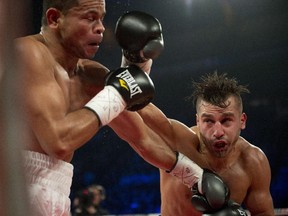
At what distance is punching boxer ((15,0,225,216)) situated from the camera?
1420mm

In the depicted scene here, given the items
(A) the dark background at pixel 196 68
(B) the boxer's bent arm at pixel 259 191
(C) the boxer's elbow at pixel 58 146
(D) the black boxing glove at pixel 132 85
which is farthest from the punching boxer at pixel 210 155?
(A) the dark background at pixel 196 68

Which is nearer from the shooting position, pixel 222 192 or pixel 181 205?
pixel 222 192

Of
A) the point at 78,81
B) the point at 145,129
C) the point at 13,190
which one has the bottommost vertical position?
the point at 145,129

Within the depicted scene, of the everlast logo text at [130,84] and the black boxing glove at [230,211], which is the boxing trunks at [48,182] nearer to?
the everlast logo text at [130,84]

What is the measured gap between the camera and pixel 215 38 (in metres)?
7.08

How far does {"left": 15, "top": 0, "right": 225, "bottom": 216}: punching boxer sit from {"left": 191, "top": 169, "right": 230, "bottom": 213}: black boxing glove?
60 centimetres

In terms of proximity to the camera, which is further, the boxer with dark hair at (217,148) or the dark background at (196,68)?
the dark background at (196,68)

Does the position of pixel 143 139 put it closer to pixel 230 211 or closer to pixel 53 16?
pixel 230 211

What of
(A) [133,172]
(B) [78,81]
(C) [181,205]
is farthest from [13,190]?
(A) [133,172]

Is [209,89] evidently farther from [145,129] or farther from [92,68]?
[92,68]

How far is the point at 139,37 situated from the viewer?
1770 millimetres

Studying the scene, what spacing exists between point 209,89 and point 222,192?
538 mm

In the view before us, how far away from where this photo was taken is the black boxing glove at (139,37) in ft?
5.77

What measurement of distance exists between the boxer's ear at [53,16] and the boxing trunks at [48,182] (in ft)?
1.40
